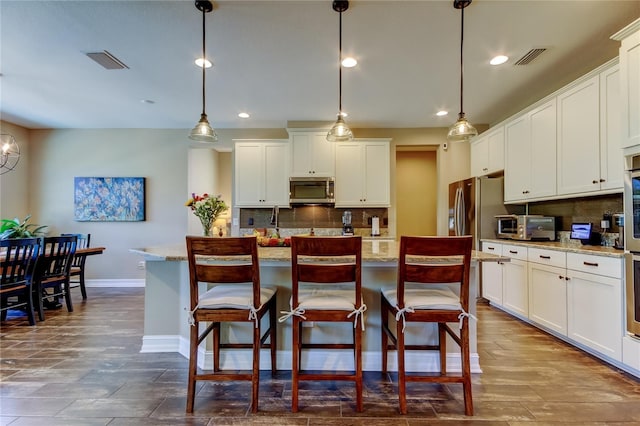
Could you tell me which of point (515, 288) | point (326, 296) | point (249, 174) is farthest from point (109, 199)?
point (515, 288)

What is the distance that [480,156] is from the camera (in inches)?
178

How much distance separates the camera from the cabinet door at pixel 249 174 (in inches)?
193

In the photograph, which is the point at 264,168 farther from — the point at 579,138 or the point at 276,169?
the point at 579,138

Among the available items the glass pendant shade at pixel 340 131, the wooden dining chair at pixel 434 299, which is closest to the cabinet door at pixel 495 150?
the glass pendant shade at pixel 340 131

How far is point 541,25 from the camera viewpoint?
7.97 feet

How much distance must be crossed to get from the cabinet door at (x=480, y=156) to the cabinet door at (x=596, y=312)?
2168 mm

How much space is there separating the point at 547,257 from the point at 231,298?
2972 millimetres

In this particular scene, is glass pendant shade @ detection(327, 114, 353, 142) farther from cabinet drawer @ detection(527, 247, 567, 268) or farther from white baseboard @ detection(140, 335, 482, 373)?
cabinet drawer @ detection(527, 247, 567, 268)

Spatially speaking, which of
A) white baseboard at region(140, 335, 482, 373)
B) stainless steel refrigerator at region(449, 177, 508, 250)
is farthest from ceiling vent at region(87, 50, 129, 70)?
stainless steel refrigerator at region(449, 177, 508, 250)

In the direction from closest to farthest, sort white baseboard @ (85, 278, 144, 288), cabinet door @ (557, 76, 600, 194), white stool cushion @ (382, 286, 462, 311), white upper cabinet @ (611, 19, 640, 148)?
1. white stool cushion @ (382, 286, 462, 311)
2. white upper cabinet @ (611, 19, 640, 148)
3. cabinet door @ (557, 76, 600, 194)
4. white baseboard @ (85, 278, 144, 288)

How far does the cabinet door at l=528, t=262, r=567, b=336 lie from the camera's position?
274 cm

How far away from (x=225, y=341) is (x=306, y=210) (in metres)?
3.07

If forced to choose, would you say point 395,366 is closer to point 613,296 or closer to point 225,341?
point 225,341

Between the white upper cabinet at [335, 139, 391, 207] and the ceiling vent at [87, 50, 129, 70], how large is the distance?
2998 mm
